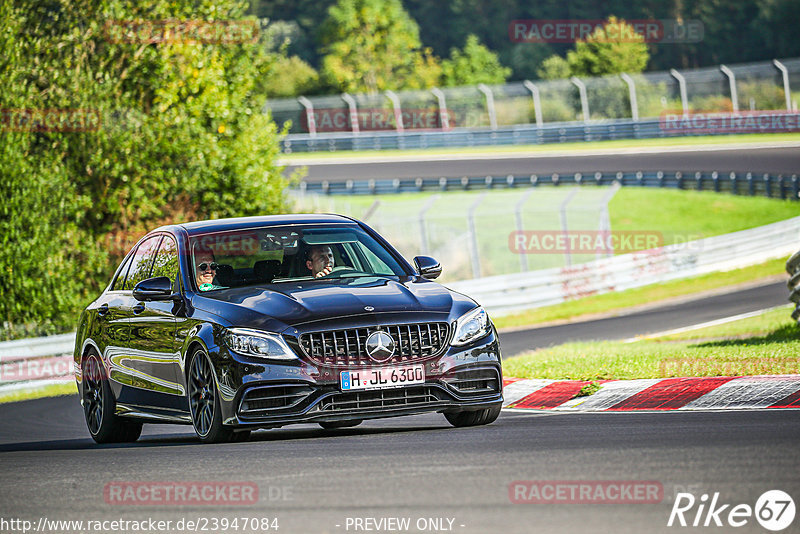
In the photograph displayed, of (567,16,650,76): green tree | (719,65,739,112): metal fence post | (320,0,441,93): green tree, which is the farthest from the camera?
(320,0,441,93): green tree

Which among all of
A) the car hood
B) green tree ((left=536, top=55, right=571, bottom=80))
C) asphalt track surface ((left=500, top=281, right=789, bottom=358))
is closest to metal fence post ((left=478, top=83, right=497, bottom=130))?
green tree ((left=536, top=55, right=571, bottom=80))

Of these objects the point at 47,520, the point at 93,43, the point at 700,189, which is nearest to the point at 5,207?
the point at 93,43

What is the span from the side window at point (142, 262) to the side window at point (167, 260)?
0.14 metres

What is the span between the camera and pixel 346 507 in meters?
5.91

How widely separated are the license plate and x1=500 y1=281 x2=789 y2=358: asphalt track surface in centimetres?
1025

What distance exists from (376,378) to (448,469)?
5.63ft

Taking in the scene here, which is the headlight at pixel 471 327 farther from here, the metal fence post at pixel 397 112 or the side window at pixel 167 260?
the metal fence post at pixel 397 112

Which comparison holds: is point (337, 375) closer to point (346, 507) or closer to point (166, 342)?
point (166, 342)

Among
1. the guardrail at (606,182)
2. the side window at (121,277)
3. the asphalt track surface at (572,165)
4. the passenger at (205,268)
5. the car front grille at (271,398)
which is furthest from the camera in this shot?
the asphalt track surface at (572,165)

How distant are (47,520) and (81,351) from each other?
507 cm

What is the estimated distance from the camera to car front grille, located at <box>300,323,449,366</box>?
27.3 feet

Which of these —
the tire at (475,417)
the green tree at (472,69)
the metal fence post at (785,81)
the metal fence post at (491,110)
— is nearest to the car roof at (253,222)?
the tire at (475,417)

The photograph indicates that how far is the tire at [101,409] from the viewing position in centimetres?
1035

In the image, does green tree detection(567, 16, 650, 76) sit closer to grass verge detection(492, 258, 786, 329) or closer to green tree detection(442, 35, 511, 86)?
green tree detection(442, 35, 511, 86)
